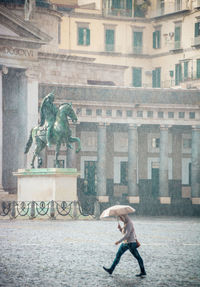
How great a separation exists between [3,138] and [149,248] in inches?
1543

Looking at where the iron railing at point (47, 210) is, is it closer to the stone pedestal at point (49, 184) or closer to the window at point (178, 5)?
the stone pedestal at point (49, 184)

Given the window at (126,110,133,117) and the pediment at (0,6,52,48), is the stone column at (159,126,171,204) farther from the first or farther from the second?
the pediment at (0,6,52,48)

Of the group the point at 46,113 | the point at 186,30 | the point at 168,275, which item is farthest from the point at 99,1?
the point at 168,275

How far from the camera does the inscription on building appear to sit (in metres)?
60.6

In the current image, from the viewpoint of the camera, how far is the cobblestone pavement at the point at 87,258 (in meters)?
17.4

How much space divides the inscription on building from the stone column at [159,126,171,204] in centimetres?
1520

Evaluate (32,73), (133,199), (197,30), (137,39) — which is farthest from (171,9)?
(32,73)

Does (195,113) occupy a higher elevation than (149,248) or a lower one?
higher

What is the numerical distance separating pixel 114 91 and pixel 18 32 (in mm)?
11965

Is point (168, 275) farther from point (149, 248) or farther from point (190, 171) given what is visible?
point (190, 171)

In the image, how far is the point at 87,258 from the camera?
21578 millimetres

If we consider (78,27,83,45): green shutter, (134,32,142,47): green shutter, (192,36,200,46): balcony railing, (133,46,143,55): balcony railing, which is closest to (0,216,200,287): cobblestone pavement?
(192,36,200,46): balcony railing

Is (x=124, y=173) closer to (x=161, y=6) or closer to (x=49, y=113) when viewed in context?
(x=161, y=6)

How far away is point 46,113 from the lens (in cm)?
4362
